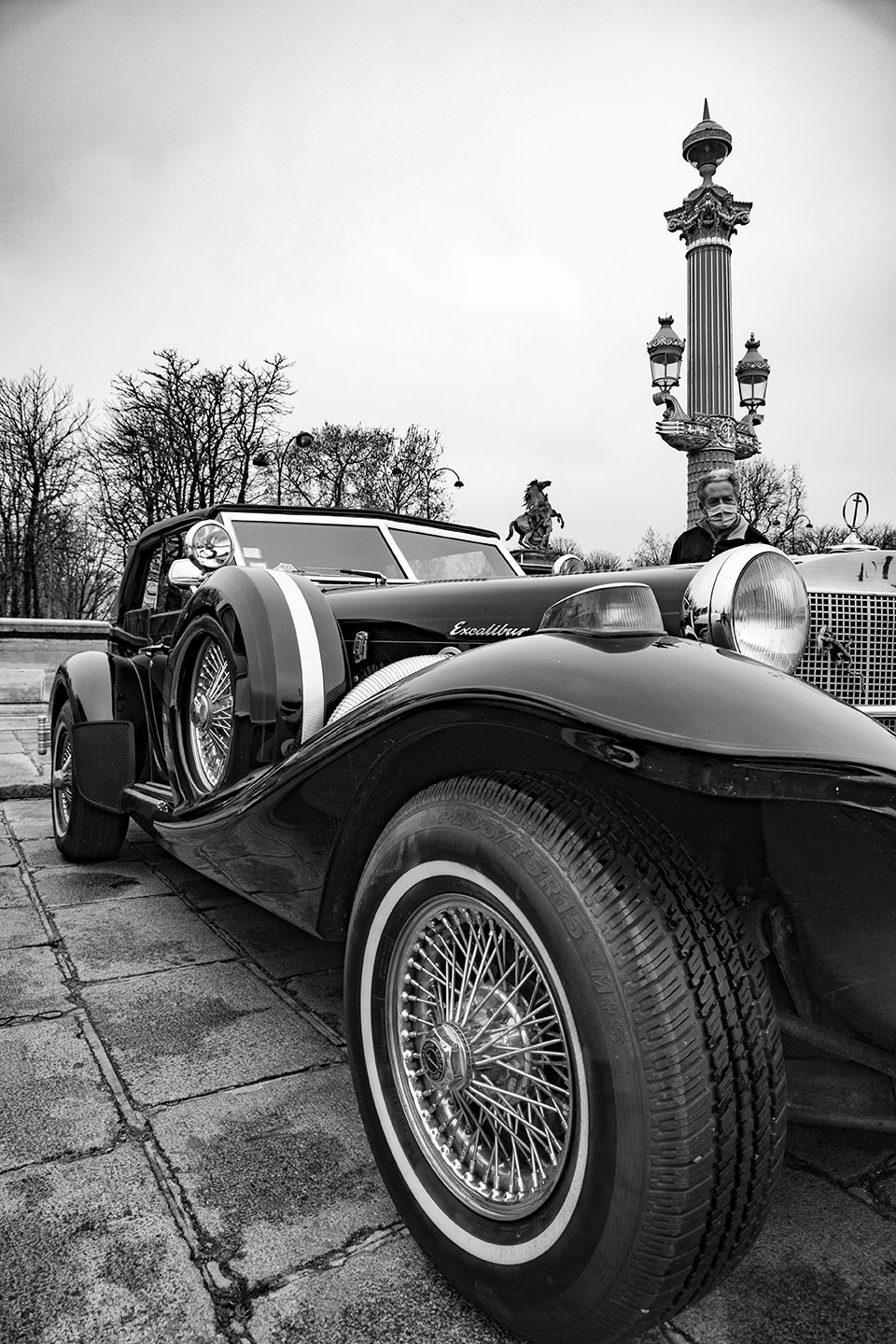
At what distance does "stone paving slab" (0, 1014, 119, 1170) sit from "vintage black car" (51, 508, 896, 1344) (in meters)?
0.63

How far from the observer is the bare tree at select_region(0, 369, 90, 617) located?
24.2 meters

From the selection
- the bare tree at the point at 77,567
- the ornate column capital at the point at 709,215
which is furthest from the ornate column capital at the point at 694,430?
the bare tree at the point at 77,567

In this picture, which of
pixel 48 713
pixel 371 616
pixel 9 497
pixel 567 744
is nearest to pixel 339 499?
pixel 9 497

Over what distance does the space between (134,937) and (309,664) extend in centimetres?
148

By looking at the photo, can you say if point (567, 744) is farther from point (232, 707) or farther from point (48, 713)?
point (48, 713)

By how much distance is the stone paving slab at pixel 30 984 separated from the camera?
2.55m

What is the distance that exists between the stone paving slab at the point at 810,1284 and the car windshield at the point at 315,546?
265 centimetres

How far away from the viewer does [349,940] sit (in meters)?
1.68

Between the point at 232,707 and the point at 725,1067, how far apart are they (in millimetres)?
1705

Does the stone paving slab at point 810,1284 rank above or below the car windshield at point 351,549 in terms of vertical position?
below

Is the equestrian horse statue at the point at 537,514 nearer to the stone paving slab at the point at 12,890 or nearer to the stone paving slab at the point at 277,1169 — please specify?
the stone paving slab at the point at 12,890

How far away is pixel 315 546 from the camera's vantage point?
3.70m

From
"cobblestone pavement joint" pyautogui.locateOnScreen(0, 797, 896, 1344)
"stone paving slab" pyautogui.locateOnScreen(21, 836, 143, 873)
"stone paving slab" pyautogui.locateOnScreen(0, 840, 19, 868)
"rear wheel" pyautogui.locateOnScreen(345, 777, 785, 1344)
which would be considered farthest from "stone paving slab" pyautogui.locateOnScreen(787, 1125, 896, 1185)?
"stone paving slab" pyautogui.locateOnScreen(0, 840, 19, 868)

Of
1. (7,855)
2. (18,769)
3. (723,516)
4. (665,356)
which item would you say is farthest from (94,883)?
(665,356)
